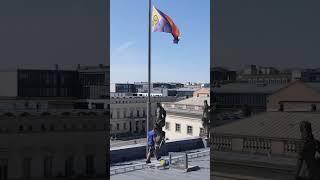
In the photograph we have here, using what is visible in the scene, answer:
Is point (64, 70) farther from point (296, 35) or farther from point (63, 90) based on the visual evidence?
point (296, 35)

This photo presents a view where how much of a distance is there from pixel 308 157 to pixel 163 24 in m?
3.99

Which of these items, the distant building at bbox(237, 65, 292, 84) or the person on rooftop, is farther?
the person on rooftop

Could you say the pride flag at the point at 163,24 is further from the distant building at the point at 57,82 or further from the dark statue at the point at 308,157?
the dark statue at the point at 308,157

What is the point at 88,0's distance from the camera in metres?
6.59

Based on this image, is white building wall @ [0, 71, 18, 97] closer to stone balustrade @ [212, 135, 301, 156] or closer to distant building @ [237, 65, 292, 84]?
stone balustrade @ [212, 135, 301, 156]

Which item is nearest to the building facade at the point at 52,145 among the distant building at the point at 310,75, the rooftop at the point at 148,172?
the rooftop at the point at 148,172

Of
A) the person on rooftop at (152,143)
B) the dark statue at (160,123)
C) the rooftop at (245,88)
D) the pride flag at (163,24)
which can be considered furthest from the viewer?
the pride flag at (163,24)

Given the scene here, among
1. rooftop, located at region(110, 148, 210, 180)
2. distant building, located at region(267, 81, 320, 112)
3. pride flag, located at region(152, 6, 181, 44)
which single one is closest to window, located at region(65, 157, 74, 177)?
rooftop, located at region(110, 148, 210, 180)

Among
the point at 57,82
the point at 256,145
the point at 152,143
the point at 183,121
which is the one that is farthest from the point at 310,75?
the point at 183,121

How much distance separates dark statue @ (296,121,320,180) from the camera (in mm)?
6191

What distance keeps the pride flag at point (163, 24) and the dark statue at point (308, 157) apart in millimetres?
3612

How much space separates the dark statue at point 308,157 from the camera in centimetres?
619

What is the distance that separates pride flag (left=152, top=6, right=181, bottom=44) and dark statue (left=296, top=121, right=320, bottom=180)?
3.61m

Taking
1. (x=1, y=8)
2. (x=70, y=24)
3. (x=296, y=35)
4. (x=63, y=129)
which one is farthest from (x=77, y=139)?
(x=296, y=35)
